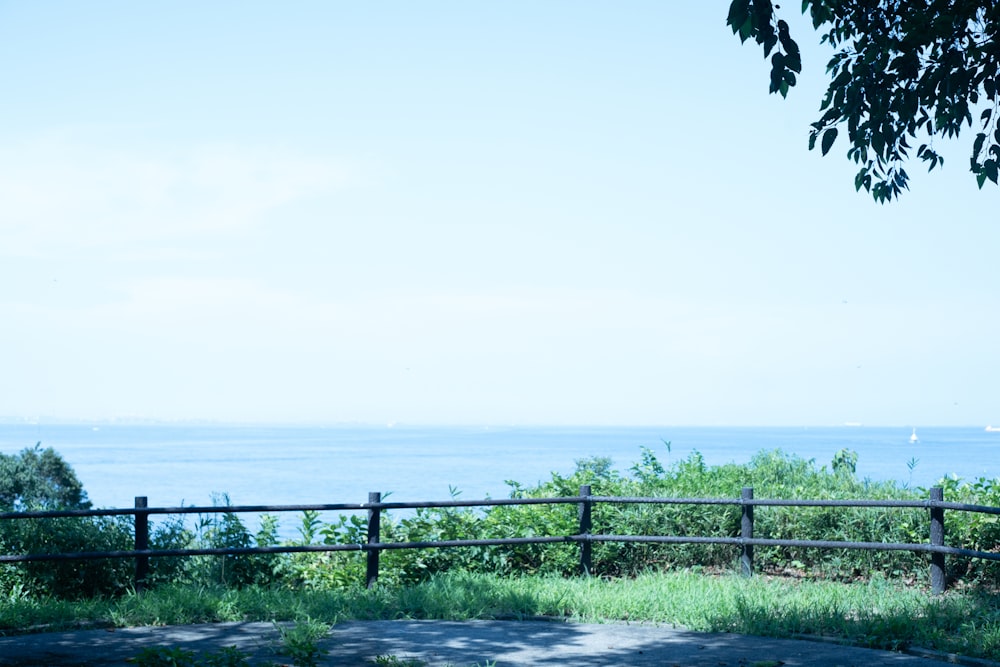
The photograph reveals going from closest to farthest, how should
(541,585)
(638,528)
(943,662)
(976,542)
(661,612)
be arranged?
(943,662), (661,612), (541,585), (976,542), (638,528)

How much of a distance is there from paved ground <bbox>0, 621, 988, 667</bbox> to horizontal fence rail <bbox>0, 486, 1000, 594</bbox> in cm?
164

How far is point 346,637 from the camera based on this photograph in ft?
29.0

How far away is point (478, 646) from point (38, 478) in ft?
91.6

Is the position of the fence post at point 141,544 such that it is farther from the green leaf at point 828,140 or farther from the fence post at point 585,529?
the green leaf at point 828,140

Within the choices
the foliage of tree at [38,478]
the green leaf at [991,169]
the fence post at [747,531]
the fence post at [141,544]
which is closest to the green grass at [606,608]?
the fence post at [141,544]

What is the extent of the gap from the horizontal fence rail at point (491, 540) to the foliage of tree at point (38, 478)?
73.8 feet

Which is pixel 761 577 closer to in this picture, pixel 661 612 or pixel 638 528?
pixel 638 528

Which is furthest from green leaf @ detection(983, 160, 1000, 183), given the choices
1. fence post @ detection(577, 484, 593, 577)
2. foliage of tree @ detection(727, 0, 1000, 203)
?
fence post @ detection(577, 484, 593, 577)

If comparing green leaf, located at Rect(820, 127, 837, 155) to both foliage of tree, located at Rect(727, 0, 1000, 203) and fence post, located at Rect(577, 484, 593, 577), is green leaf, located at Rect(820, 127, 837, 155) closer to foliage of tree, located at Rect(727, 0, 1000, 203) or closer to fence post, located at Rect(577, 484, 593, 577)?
Answer: foliage of tree, located at Rect(727, 0, 1000, 203)

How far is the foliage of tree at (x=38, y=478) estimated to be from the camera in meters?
31.5

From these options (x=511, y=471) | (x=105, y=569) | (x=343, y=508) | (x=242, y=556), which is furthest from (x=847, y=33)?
(x=511, y=471)

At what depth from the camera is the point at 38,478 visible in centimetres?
3212

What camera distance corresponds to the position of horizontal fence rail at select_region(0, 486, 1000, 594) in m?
10.5

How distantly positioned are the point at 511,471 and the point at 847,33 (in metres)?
100
